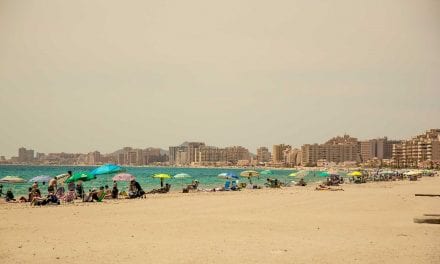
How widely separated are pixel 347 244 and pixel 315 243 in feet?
2.48

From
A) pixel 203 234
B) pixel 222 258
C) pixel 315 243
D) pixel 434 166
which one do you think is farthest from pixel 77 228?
pixel 434 166

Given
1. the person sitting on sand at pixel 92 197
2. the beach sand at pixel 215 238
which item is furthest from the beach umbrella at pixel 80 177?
the beach sand at pixel 215 238

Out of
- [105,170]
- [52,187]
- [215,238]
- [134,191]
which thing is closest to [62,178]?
[105,170]

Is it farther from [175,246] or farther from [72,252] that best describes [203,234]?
[72,252]

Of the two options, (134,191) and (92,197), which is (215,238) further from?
(134,191)

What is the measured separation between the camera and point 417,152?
7096 inches

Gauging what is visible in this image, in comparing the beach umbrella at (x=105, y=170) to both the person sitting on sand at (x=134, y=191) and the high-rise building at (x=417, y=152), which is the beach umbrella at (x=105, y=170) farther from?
the high-rise building at (x=417, y=152)

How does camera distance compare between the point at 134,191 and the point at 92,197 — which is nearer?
the point at 92,197

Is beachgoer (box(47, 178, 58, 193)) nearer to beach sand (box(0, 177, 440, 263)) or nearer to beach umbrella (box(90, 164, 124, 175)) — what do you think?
beach umbrella (box(90, 164, 124, 175))

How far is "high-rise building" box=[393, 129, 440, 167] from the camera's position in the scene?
559 feet

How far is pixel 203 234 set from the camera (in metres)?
12.6

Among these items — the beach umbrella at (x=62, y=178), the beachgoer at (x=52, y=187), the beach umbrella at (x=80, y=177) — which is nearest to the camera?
the beachgoer at (x=52, y=187)

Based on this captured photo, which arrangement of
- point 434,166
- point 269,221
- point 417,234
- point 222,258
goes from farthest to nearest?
point 434,166 → point 269,221 → point 417,234 → point 222,258

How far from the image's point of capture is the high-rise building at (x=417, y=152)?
170 m
